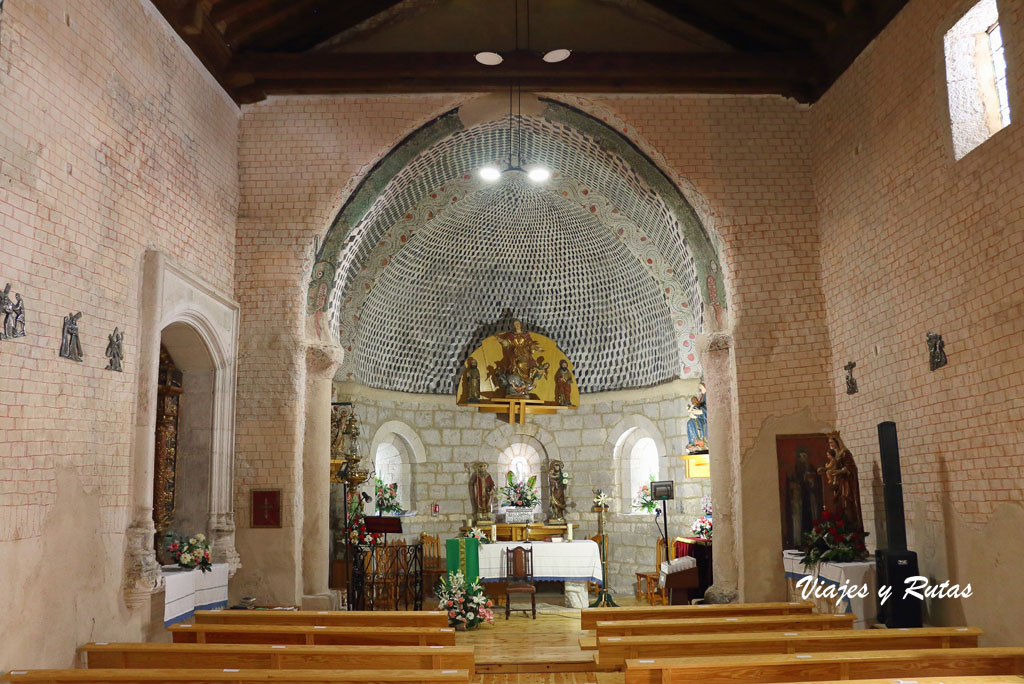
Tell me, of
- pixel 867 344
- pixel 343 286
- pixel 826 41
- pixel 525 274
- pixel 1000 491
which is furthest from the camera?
pixel 525 274

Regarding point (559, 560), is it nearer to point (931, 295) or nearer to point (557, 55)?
point (931, 295)

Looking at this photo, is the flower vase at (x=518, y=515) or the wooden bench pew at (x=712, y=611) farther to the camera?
the flower vase at (x=518, y=515)

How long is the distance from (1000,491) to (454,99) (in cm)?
839

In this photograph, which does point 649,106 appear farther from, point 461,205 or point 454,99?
point 461,205

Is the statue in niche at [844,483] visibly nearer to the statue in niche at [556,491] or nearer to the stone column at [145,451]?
the stone column at [145,451]

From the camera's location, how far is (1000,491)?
7.85m

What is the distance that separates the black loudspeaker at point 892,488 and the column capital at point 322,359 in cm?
728

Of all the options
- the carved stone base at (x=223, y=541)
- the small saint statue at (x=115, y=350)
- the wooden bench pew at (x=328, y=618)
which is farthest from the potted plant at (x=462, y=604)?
the small saint statue at (x=115, y=350)

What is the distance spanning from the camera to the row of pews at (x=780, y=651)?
548 cm

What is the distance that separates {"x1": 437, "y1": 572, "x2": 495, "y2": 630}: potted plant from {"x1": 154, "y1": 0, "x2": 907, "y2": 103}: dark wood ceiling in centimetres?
710

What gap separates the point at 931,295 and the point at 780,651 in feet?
14.3

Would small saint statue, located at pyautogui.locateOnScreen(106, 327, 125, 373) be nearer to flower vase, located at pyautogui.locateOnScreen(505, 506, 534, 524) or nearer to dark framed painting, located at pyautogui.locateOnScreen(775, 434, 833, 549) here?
dark framed painting, located at pyautogui.locateOnScreen(775, 434, 833, 549)

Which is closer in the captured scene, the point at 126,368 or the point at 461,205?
the point at 126,368

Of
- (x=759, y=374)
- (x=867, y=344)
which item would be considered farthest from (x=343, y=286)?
(x=867, y=344)
